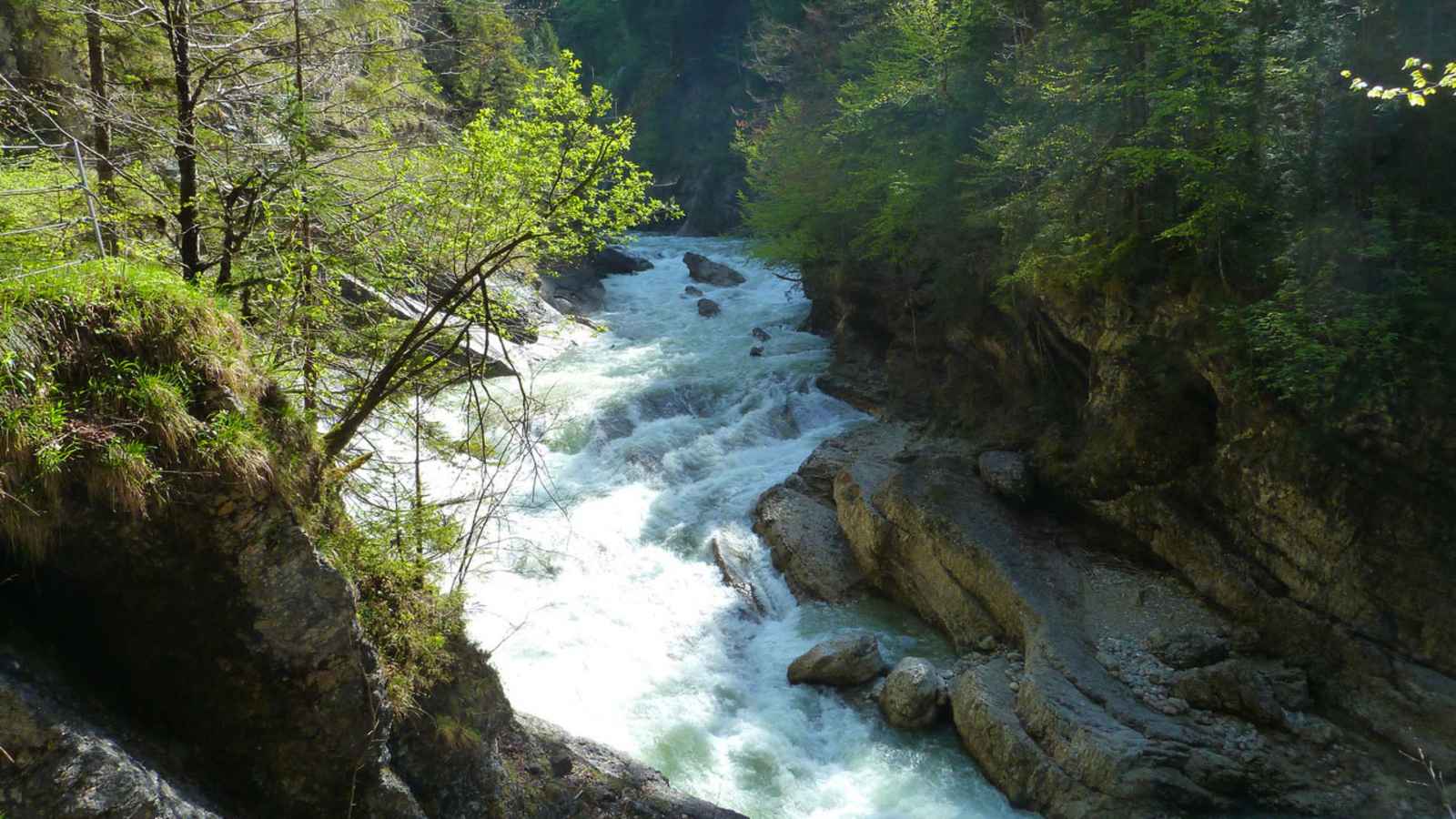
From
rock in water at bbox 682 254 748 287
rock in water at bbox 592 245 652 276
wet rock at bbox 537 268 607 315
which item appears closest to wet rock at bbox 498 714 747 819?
wet rock at bbox 537 268 607 315

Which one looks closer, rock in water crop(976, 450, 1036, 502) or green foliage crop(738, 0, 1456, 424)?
green foliage crop(738, 0, 1456, 424)

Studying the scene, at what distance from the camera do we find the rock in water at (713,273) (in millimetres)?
31078

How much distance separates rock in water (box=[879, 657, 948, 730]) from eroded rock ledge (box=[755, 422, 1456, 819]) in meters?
0.27

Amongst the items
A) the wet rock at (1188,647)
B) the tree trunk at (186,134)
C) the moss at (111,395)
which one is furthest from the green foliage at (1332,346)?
the tree trunk at (186,134)

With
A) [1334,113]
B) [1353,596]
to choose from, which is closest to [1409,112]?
[1334,113]

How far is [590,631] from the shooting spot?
1207cm

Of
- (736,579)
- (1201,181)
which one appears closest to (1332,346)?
(1201,181)

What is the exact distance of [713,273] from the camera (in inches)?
1237

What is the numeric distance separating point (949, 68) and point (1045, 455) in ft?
34.3

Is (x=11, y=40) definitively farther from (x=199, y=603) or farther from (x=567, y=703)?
(x=567, y=703)

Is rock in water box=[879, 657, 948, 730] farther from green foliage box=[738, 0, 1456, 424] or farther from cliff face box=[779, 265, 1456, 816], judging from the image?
green foliage box=[738, 0, 1456, 424]

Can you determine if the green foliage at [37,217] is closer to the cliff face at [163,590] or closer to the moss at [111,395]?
the moss at [111,395]

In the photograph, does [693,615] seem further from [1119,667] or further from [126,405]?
[126,405]

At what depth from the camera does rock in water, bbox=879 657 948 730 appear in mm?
10594
